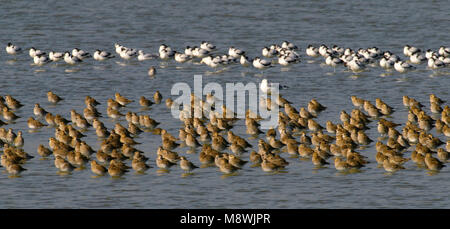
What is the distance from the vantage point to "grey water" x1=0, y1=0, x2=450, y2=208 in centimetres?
3403

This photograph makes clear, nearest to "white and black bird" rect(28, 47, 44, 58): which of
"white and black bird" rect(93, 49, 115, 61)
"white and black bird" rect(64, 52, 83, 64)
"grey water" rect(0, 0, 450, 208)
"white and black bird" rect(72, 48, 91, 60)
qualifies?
"grey water" rect(0, 0, 450, 208)

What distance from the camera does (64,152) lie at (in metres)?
37.1

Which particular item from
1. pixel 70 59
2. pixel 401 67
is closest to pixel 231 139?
pixel 401 67

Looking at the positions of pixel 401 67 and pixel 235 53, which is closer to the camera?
pixel 401 67

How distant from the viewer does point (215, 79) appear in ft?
183

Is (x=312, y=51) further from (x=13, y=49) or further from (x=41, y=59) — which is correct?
(x=13, y=49)

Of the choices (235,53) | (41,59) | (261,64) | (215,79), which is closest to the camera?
(215,79)

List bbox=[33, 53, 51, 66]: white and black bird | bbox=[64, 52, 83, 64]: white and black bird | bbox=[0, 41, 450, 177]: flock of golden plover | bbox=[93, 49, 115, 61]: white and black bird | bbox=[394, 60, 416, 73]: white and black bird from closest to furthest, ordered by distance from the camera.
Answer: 1. bbox=[0, 41, 450, 177]: flock of golden plover
2. bbox=[394, 60, 416, 73]: white and black bird
3. bbox=[33, 53, 51, 66]: white and black bird
4. bbox=[64, 52, 83, 64]: white and black bird
5. bbox=[93, 49, 115, 61]: white and black bird

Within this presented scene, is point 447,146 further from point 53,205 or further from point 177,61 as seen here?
point 177,61

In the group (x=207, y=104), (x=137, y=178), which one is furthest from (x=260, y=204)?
(x=207, y=104)

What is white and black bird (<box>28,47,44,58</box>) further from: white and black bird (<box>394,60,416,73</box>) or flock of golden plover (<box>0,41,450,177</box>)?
white and black bird (<box>394,60,416,73</box>)

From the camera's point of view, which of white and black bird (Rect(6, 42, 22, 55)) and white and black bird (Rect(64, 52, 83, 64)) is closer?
white and black bird (Rect(64, 52, 83, 64))

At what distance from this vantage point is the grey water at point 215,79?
112 ft

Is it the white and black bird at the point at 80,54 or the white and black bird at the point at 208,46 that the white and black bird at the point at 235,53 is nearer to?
the white and black bird at the point at 208,46
